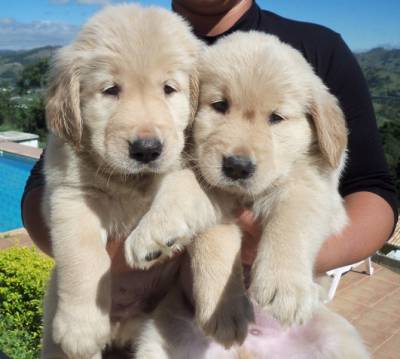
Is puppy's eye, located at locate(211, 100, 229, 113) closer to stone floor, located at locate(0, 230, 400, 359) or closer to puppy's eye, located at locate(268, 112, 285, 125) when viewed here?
puppy's eye, located at locate(268, 112, 285, 125)

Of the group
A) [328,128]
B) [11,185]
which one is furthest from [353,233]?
[11,185]

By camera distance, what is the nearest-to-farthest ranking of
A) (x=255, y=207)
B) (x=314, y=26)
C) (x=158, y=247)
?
(x=158, y=247)
(x=255, y=207)
(x=314, y=26)

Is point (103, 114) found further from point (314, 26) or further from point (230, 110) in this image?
point (314, 26)

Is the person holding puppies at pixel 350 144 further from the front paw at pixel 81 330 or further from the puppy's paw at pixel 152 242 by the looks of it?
the puppy's paw at pixel 152 242

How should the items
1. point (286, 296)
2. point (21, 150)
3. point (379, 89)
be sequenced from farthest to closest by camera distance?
point (379, 89), point (21, 150), point (286, 296)

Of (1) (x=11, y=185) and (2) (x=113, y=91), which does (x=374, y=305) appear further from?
(1) (x=11, y=185)

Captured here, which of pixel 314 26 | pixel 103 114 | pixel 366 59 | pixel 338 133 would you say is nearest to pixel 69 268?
pixel 103 114
